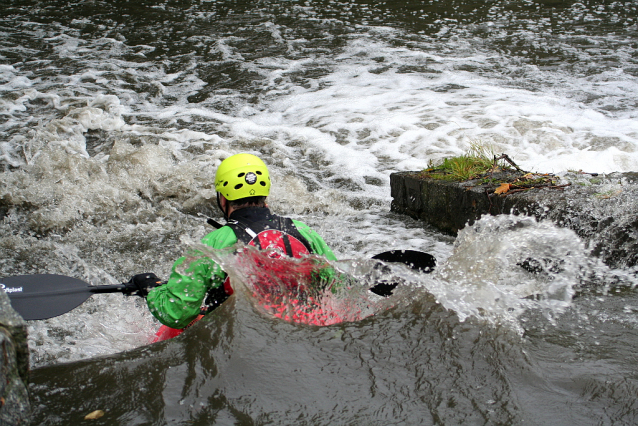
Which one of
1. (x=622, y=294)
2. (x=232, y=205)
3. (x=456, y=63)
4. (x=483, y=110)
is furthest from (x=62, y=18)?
(x=622, y=294)

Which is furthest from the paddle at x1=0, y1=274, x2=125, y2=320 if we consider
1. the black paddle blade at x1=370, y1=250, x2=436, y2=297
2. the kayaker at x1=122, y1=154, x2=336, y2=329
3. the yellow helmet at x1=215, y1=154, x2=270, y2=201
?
the black paddle blade at x1=370, y1=250, x2=436, y2=297

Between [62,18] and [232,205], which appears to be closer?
[232,205]

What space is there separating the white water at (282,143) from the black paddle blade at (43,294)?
1.45 feet

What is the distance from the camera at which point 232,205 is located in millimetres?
3148

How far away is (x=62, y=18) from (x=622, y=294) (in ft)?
57.8

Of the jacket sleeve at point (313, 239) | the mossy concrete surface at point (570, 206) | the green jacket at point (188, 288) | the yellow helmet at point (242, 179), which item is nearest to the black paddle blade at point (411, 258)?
the jacket sleeve at point (313, 239)

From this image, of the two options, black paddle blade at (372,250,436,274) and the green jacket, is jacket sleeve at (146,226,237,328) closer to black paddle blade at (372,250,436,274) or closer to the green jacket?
the green jacket

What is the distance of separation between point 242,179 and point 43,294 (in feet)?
5.19

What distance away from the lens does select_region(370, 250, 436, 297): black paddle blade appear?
309 cm

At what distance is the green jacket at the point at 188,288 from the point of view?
112 inches

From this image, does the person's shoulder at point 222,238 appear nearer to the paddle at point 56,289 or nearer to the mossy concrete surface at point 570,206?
the paddle at point 56,289

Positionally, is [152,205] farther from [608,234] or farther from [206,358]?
[608,234]

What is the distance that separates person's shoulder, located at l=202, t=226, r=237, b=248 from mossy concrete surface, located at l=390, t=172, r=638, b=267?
1550mm

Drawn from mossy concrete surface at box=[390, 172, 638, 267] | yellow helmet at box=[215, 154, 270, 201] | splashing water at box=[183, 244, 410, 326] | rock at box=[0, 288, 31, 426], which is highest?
rock at box=[0, 288, 31, 426]
